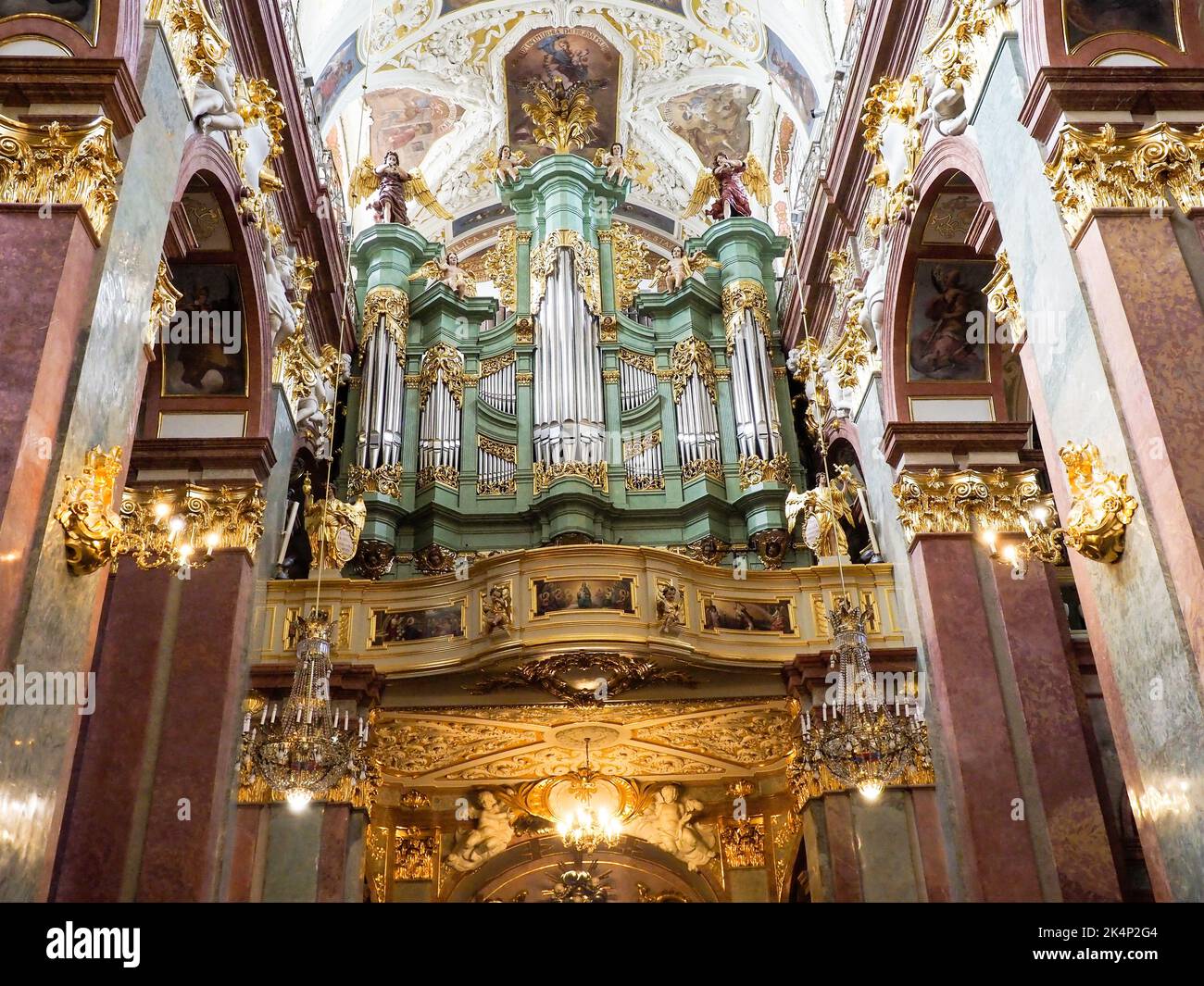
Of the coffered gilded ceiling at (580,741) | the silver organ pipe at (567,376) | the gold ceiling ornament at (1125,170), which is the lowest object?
the coffered gilded ceiling at (580,741)

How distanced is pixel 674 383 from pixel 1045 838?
302 inches

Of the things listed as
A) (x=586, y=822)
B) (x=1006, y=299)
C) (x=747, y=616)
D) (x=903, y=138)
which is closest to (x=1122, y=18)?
(x=1006, y=299)

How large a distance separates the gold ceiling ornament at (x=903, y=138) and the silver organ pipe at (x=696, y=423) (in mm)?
3788

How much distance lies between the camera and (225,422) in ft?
37.1

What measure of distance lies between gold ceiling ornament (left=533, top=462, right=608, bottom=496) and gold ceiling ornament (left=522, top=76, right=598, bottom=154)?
6.03 metres

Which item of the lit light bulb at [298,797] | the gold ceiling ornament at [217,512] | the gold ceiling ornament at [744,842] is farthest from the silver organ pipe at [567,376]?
the lit light bulb at [298,797]

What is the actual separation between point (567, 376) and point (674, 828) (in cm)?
580

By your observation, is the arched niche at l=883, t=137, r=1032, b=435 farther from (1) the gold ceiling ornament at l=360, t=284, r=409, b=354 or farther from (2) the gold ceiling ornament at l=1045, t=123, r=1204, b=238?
(1) the gold ceiling ornament at l=360, t=284, r=409, b=354

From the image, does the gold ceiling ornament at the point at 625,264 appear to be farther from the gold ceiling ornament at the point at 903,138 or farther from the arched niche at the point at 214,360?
the arched niche at the point at 214,360

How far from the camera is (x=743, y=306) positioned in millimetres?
15617

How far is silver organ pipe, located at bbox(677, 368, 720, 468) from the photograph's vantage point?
1441 cm

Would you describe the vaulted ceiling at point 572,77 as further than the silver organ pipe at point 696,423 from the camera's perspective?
Yes

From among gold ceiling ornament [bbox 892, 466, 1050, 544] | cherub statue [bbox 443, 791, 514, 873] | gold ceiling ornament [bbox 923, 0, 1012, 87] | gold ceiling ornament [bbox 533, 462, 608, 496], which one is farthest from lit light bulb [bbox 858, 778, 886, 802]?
cherub statue [bbox 443, 791, 514, 873]

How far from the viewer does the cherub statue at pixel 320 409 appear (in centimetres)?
1291
